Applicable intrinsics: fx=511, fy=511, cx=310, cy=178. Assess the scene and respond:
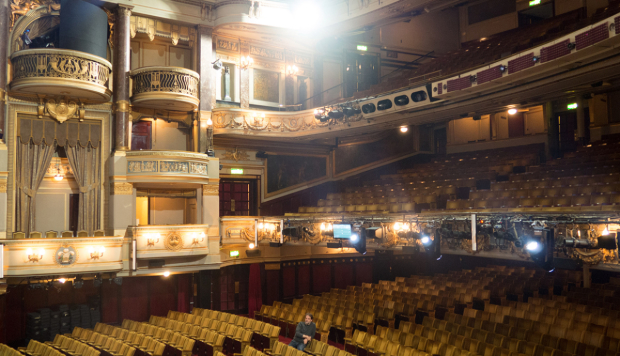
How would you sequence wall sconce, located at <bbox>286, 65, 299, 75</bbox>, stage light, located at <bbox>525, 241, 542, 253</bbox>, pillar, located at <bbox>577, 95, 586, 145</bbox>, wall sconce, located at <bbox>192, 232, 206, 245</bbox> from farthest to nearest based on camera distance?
pillar, located at <bbox>577, 95, 586, 145</bbox> → wall sconce, located at <bbox>286, 65, 299, 75</bbox> → wall sconce, located at <bbox>192, 232, 206, 245</bbox> → stage light, located at <bbox>525, 241, 542, 253</bbox>

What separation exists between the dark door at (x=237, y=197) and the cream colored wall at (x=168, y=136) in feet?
4.30

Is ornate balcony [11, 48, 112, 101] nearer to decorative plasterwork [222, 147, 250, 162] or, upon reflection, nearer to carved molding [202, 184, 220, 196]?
carved molding [202, 184, 220, 196]

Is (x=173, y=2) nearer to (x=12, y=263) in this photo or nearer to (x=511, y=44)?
(x=12, y=263)

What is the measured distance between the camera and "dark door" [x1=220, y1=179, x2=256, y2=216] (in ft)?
39.5

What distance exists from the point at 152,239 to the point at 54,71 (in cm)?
339

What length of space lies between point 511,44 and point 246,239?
23.4 feet

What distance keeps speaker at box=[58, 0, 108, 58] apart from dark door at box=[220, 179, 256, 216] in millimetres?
4152

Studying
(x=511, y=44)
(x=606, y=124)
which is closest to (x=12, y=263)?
(x=511, y=44)

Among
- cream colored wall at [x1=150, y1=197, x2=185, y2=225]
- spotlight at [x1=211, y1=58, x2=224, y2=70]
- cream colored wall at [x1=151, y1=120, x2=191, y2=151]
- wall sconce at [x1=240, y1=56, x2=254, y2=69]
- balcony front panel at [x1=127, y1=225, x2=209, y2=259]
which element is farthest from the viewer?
wall sconce at [x1=240, y1=56, x2=254, y2=69]

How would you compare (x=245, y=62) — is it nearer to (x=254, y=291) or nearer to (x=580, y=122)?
(x=254, y=291)

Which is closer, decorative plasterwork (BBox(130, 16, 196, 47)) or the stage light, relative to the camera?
the stage light

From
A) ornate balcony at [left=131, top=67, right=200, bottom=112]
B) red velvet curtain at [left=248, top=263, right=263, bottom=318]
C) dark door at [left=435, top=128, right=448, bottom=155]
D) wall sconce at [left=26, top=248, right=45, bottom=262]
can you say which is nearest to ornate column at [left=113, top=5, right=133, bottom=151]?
ornate balcony at [left=131, top=67, right=200, bottom=112]

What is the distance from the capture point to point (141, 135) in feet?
36.4

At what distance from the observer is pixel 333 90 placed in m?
13.2
